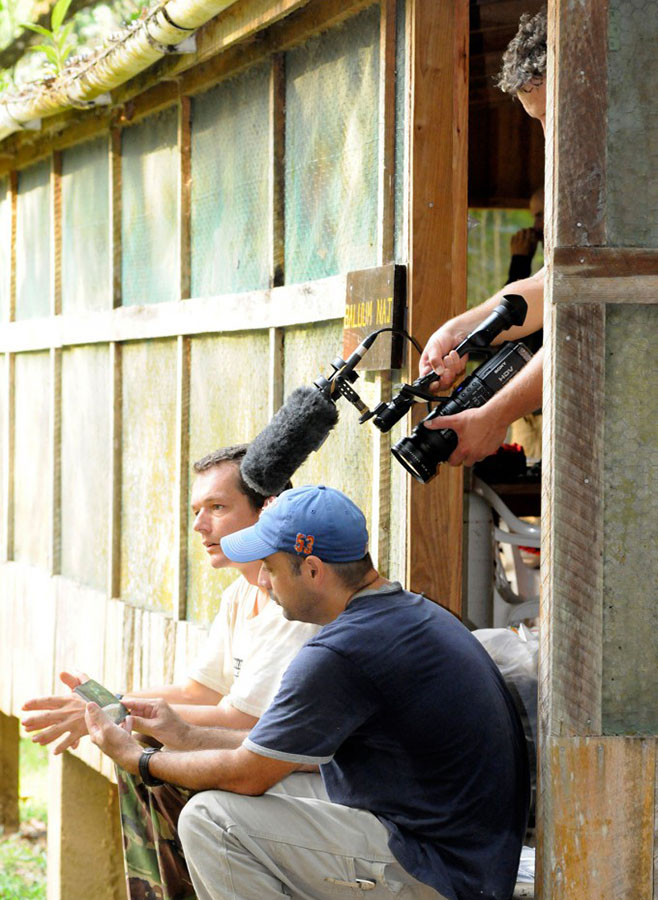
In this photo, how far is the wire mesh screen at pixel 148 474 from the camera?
19.5 ft

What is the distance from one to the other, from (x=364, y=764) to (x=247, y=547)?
2.03ft

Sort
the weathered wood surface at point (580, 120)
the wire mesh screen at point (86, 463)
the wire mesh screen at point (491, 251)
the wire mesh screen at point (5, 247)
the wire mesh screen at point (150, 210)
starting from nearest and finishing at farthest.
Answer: the weathered wood surface at point (580, 120) → the wire mesh screen at point (150, 210) → the wire mesh screen at point (86, 463) → the wire mesh screen at point (5, 247) → the wire mesh screen at point (491, 251)

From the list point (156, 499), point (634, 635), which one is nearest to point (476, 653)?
point (634, 635)

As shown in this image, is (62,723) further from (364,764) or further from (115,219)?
(115,219)

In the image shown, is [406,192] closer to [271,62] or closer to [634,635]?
[271,62]

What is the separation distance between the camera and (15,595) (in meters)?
7.95

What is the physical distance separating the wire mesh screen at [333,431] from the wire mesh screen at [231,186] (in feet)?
1.37

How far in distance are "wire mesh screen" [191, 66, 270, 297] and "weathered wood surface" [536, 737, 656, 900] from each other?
2.64 meters

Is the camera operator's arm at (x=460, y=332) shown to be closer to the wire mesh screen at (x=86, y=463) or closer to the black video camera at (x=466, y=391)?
the black video camera at (x=466, y=391)

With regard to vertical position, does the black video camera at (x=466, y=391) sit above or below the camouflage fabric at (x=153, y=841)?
above

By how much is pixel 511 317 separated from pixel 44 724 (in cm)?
173

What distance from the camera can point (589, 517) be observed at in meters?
2.91

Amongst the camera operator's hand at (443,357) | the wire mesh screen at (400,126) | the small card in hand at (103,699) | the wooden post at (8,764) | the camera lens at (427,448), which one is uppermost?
the wire mesh screen at (400,126)

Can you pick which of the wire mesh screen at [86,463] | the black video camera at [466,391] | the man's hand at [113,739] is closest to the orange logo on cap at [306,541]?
the black video camera at [466,391]
